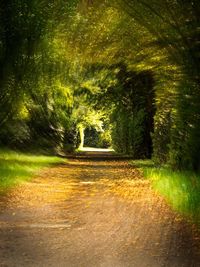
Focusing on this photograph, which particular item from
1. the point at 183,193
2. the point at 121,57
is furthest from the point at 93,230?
the point at 121,57

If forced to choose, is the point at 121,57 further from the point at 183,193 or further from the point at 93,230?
the point at 93,230

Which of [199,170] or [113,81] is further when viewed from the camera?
[113,81]

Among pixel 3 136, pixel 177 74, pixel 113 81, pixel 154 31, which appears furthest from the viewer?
pixel 113 81

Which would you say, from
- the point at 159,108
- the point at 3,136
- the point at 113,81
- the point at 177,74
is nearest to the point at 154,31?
the point at 177,74

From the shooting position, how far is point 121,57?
2047 cm

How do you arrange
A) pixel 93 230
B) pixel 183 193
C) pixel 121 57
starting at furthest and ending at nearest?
pixel 121 57
pixel 183 193
pixel 93 230

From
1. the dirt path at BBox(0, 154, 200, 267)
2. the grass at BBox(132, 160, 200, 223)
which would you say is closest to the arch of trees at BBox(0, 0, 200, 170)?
the grass at BBox(132, 160, 200, 223)

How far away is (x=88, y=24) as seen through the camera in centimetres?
1978

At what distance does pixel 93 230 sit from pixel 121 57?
1332cm

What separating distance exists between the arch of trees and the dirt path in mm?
2840

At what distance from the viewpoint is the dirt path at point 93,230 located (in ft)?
20.4

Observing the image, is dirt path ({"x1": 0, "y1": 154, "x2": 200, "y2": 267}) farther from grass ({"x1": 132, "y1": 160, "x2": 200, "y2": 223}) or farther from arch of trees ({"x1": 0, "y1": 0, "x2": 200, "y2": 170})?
arch of trees ({"x1": 0, "y1": 0, "x2": 200, "y2": 170})

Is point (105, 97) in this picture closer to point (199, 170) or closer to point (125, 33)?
point (125, 33)

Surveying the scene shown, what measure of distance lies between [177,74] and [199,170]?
288cm
